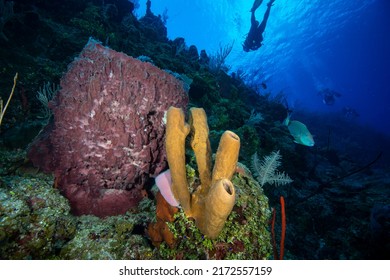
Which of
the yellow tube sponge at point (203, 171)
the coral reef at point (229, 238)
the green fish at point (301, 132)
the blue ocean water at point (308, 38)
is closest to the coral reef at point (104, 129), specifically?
the yellow tube sponge at point (203, 171)

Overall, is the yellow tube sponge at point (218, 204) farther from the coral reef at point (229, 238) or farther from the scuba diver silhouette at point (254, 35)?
the scuba diver silhouette at point (254, 35)

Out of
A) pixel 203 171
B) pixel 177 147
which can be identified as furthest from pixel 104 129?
pixel 203 171

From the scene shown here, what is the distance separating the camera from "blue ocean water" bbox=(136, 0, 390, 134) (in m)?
39.1

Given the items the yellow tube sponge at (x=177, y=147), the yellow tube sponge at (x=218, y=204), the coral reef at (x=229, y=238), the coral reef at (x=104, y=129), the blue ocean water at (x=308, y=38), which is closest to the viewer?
the yellow tube sponge at (x=218, y=204)

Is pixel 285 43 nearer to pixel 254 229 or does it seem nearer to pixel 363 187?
pixel 363 187

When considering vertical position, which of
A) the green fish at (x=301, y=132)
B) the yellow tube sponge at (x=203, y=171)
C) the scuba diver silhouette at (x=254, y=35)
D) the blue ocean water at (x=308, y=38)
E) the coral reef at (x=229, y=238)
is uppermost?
the blue ocean water at (x=308, y=38)

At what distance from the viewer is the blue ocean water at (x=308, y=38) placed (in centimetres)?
3912

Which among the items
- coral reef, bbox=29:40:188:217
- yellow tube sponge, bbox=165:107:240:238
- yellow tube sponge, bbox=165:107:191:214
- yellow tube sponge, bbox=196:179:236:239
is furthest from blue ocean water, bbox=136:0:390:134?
yellow tube sponge, bbox=196:179:236:239

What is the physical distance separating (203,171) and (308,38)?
190 feet

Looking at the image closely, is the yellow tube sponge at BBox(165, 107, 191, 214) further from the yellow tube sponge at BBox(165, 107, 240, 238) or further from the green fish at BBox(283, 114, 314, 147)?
the green fish at BBox(283, 114, 314, 147)

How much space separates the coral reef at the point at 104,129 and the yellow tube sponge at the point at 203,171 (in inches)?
24.4

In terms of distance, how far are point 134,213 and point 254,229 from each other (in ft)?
4.50

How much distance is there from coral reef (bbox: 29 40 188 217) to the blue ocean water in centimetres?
2724

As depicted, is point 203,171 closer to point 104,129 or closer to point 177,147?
point 177,147
